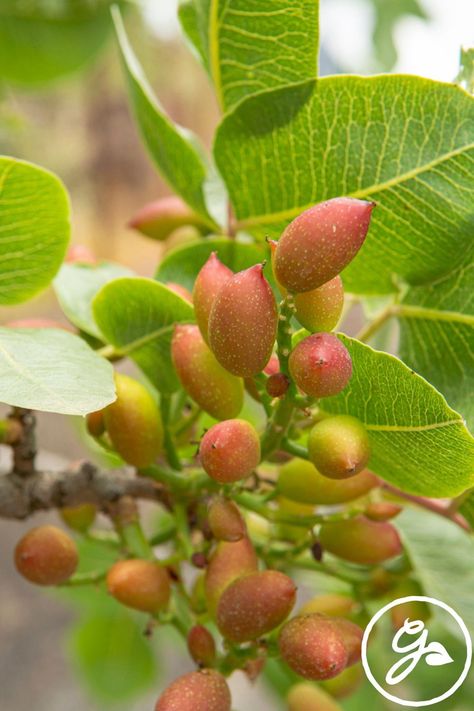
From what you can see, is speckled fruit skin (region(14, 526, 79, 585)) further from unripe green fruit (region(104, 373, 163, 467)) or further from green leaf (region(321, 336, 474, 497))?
green leaf (region(321, 336, 474, 497))

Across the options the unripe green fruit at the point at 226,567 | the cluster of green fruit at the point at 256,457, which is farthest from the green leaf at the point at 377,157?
the unripe green fruit at the point at 226,567

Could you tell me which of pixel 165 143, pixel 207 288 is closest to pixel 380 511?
pixel 207 288

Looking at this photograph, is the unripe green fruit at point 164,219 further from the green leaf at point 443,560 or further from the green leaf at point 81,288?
the green leaf at point 443,560

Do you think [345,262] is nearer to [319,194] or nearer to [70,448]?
[319,194]

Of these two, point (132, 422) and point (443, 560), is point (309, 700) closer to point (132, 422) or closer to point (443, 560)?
point (443, 560)

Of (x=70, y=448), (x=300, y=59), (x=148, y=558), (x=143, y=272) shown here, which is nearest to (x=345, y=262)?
(x=300, y=59)
